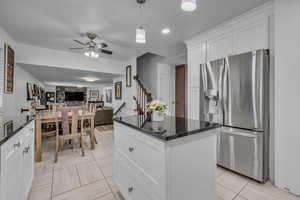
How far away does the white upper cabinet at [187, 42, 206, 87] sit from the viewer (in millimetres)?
2818

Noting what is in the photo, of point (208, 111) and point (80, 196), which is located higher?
point (208, 111)

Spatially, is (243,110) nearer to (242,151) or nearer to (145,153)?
(242,151)

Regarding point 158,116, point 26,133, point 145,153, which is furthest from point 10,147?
point 158,116

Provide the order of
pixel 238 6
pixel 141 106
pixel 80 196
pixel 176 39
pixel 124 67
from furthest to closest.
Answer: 1. pixel 124 67
2. pixel 141 106
3. pixel 176 39
4. pixel 238 6
5. pixel 80 196

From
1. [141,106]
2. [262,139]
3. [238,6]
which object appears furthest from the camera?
[141,106]

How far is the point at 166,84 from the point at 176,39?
1.84 m

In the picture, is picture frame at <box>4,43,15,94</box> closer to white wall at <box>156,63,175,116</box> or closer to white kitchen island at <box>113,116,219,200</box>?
white kitchen island at <box>113,116,219,200</box>

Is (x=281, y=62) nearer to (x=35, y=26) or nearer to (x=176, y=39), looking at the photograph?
(x=176, y=39)

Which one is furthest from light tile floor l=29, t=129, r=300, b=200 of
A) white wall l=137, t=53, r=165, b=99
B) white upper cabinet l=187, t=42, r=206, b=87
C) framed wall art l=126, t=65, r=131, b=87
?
white wall l=137, t=53, r=165, b=99

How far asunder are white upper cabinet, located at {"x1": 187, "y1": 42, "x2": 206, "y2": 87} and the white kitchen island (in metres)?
1.83

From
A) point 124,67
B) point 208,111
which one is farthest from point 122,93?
point 208,111

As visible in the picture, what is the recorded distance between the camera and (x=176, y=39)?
10.2 feet

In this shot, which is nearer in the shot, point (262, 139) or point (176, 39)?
point (262, 139)

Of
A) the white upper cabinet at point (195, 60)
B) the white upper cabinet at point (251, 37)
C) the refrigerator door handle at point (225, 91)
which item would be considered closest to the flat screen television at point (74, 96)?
the white upper cabinet at point (195, 60)
